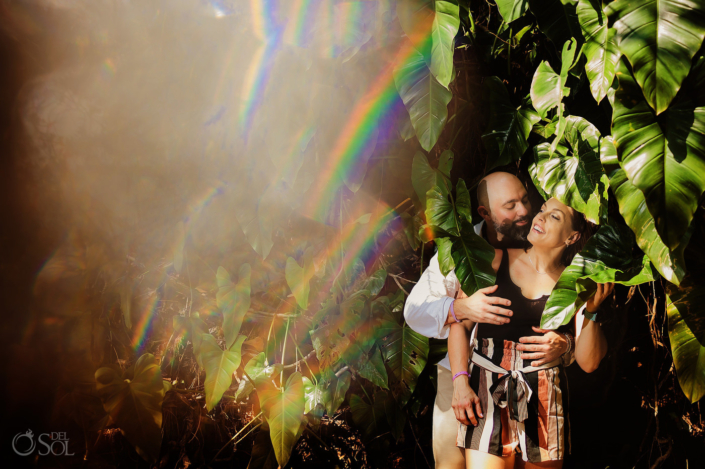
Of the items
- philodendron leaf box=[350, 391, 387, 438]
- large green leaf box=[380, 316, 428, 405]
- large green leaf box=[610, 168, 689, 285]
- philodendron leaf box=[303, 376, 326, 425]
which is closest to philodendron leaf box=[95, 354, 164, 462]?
philodendron leaf box=[303, 376, 326, 425]

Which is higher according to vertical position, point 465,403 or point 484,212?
point 484,212

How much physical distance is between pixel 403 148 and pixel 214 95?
2.00ft

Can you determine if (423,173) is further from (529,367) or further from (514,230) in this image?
(529,367)

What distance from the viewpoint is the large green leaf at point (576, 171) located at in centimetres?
93

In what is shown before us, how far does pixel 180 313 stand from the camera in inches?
60.7

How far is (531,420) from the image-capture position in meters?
1.03

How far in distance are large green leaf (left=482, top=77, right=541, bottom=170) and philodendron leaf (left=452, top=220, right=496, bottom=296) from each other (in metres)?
0.20

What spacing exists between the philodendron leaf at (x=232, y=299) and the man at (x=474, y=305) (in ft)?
1.62

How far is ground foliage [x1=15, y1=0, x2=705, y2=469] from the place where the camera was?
28.0 inches

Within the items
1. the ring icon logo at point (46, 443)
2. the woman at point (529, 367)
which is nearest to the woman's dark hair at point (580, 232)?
the woman at point (529, 367)

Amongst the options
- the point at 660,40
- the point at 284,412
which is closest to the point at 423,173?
the point at 660,40

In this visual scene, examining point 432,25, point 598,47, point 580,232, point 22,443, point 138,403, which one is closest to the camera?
point 598,47

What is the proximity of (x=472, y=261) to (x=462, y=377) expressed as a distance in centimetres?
32

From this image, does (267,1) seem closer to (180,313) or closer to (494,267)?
(494,267)
